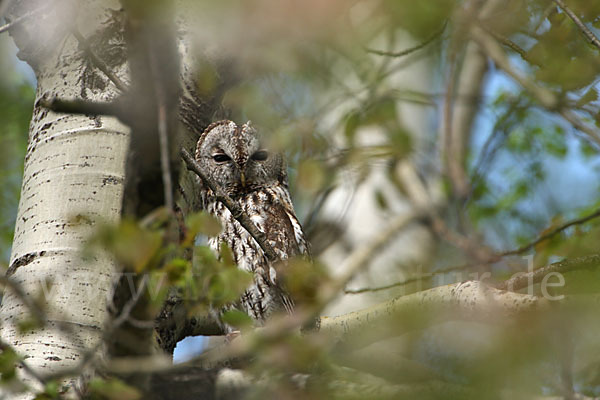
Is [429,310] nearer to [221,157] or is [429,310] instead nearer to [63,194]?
[63,194]

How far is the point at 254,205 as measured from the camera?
3.20m

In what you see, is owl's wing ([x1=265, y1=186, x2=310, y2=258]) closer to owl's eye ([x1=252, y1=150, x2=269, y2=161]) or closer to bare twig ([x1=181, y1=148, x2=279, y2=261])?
owl's eye ([x1=252, y1=150, x2=269, y2=161])

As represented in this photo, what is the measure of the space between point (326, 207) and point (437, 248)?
85cm

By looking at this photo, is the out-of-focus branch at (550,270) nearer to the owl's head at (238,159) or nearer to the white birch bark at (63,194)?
the white birch bark at (63,194)

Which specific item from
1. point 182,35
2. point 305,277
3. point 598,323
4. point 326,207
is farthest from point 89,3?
point 326,207

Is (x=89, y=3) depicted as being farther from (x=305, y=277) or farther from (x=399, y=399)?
(x=399, y=399)

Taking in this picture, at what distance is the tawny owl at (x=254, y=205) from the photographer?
283 cm

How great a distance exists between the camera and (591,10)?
184cm

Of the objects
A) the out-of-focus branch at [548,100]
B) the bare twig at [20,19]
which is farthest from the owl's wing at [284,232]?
the bare twig at [20,19]

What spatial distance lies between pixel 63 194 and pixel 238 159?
5.01 feet

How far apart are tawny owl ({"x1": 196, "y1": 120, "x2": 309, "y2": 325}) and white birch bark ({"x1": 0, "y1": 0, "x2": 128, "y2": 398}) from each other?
0.84m

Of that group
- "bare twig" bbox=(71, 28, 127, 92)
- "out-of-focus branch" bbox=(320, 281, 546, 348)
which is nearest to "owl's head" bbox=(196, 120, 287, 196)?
"out-of-focus branch" bbox=(320, 281, 546, 348)

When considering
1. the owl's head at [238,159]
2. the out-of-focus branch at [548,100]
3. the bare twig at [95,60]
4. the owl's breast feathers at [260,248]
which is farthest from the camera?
the owl's head at [238,159]

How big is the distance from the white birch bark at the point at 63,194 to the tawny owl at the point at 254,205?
2.75 ft
